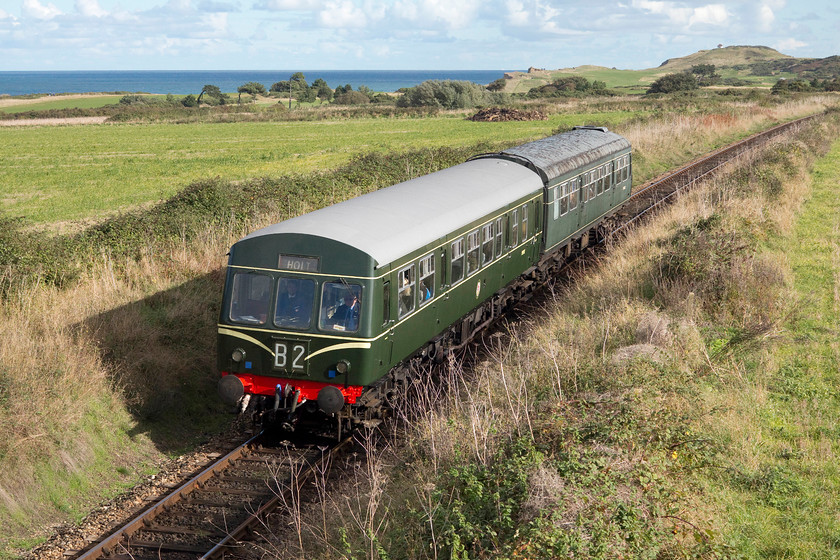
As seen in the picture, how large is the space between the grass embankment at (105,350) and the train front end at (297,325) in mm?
1992

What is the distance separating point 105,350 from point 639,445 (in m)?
8.32

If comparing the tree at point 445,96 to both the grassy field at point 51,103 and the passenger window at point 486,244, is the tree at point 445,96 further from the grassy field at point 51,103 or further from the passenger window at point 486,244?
the passenger window at point 486,244

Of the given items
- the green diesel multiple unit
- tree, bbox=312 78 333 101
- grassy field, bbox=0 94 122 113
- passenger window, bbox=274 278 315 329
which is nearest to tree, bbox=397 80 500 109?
grassy field, bbox=0 94 122 113

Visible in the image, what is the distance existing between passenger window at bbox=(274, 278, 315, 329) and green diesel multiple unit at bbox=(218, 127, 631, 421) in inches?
0.5

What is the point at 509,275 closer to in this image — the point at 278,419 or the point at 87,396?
the point at 278,419

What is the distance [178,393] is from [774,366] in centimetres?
895

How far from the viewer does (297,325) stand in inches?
412

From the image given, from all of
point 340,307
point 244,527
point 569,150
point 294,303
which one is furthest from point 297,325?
point 569,150

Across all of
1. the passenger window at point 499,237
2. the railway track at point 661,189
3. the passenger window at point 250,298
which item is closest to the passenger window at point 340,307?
the passenger window at point 250,298

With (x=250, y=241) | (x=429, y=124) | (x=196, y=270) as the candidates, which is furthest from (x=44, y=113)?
(x=250, y=241)

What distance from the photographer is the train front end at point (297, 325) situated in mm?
10328

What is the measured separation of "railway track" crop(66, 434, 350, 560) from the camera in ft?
28.2

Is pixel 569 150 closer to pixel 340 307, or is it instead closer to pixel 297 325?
pixel 340 307

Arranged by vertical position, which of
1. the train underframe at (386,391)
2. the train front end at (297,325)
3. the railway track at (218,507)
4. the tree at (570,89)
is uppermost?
the tree at (570,89)
